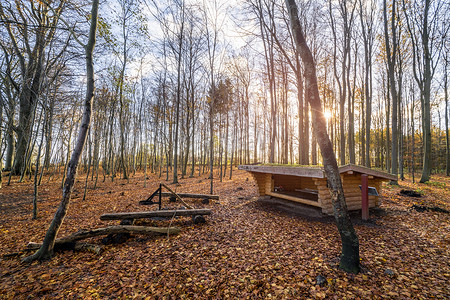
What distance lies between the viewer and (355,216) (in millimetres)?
5402

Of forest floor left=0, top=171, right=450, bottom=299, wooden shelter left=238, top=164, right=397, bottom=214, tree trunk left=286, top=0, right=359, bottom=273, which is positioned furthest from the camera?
wooden shelter left=238, top=164, right=397, bottom=214

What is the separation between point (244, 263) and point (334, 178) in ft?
7.56

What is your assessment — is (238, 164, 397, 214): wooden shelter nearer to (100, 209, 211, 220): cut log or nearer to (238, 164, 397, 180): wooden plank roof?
(238, 164, 397, 180): wooden plank roof

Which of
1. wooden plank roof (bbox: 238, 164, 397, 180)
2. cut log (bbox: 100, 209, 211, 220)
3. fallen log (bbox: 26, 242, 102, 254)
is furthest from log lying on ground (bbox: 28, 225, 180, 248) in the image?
wooden plank roof (bbox: 238, 164, 397, 180)

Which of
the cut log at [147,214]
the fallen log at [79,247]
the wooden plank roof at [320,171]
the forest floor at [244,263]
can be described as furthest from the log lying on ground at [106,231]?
the wooden plank roof at [320,171]

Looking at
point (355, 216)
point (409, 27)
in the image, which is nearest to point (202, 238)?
point (355, 216)

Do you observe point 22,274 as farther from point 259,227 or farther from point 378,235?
point 378,235

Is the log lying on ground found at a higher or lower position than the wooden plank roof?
lower

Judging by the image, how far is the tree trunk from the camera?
113 inches

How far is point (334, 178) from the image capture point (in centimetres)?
301

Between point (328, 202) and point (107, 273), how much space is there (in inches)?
235

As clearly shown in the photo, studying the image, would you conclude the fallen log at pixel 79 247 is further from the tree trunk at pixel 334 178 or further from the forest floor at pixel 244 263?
the tree trunk at pixel 334 178

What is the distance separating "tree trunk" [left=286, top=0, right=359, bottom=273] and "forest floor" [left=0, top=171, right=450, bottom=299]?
273 millimetres

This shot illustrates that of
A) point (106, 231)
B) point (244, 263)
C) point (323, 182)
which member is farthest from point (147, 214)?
point (323, 182)
